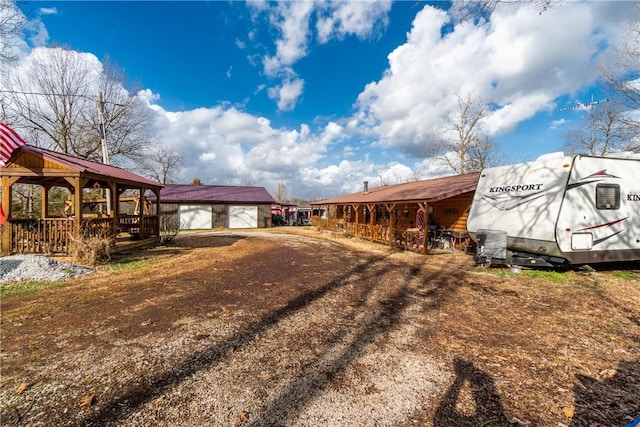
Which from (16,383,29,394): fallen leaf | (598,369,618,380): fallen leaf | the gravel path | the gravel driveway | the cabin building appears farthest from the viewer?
the cabin building

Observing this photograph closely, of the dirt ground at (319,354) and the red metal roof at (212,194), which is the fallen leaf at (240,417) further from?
the red metal roof at (212,194)

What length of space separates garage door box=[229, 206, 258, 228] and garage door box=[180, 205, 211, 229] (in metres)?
2.13

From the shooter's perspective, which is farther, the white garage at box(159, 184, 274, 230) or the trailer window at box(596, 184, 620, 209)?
the white garage at box(159, 184, 274, 230)

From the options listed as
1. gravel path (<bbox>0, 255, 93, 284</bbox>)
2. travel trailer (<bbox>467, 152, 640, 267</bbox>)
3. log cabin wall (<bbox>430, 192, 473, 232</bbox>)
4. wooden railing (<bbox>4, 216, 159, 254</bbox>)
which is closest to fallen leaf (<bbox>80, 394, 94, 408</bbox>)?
gravel path (<bbox>0, 255, 93, 284</bbox>)

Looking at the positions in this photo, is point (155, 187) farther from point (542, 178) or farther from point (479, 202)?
point (542, 178)

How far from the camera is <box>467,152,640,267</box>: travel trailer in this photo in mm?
7098

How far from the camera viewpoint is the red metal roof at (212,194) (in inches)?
1070

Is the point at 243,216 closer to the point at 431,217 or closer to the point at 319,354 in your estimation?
the point at 431,217

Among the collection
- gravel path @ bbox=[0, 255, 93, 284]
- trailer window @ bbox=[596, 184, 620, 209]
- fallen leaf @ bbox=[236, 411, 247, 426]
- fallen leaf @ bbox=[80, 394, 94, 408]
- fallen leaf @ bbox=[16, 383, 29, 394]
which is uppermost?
trailer window @ bbox=[596, 184, 620, 209]

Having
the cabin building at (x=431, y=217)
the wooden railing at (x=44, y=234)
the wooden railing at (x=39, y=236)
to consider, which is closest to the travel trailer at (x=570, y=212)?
the cabin building at (x=431, y=217)

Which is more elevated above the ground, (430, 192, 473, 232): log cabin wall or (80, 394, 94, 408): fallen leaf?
(430, 192, 473, 232): log cabin wall

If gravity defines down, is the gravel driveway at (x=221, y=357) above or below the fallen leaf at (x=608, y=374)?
above

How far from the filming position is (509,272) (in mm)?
8133

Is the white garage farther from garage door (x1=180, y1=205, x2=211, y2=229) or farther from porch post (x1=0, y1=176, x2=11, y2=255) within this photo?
→ porch post (x1=0, y1=176, x2=11, y2=255)
